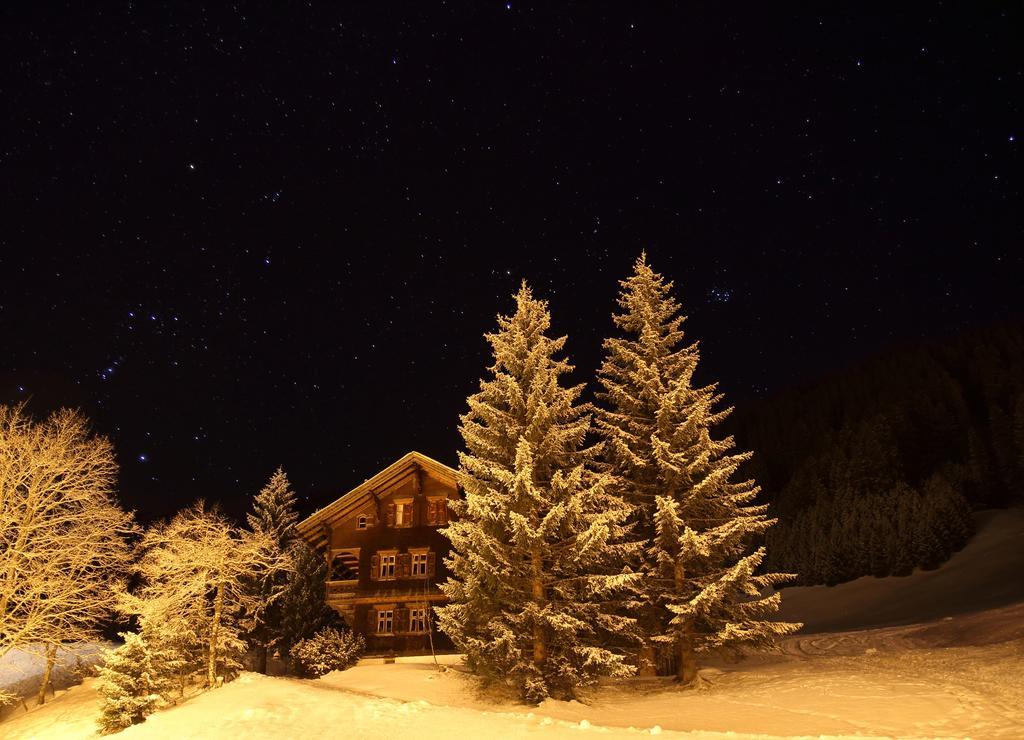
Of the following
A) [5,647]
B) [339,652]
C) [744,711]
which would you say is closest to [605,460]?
[744,711]

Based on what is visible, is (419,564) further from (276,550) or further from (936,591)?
(936,591)

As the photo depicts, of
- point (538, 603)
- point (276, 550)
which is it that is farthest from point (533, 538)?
point (276, 550)

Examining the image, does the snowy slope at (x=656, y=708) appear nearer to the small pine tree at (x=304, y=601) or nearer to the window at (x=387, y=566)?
the small pine tree at (x=304, y=601)

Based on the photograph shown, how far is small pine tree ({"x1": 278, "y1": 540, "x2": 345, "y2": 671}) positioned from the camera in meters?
32.9

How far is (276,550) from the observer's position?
31766 millimetres

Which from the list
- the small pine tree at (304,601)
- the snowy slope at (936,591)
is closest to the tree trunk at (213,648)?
the small pine tree at (304,601)

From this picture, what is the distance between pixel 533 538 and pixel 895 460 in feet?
210

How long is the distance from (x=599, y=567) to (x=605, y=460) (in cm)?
549

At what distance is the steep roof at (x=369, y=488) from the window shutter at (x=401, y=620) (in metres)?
6.02

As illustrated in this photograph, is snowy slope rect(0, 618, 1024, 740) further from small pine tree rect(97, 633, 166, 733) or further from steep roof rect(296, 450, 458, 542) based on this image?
steep roof rect(296, 450, 458, 542)

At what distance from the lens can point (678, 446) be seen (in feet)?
77.0

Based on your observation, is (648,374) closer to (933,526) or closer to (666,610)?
(666,610)

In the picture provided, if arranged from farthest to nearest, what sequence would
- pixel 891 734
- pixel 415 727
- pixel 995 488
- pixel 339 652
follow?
1. pixel 995 488
2. pixel 339 652
3. pixel 415 727
4. pixel 891 734

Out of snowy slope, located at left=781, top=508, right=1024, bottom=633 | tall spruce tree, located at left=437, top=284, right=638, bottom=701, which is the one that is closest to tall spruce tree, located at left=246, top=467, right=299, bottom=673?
tall spruce tree, located at left=437, top=284, right=638, bottom=701
